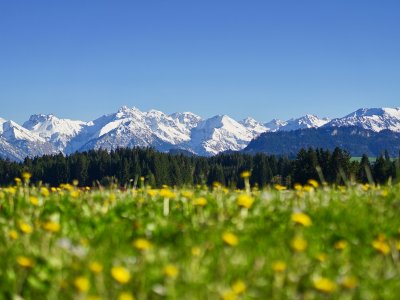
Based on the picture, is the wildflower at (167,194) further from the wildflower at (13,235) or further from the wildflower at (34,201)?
the wildflower at (13,235)

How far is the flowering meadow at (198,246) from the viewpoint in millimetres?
4855

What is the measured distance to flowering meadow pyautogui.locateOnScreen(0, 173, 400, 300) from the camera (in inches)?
191

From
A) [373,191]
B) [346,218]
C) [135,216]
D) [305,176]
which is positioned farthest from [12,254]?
[305,176]

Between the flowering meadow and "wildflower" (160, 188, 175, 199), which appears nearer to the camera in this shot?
the flowering meadow

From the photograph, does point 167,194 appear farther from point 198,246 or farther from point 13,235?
point 13,235

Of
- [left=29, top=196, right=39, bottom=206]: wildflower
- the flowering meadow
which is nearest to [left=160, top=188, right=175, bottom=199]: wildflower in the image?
the flowering meadow

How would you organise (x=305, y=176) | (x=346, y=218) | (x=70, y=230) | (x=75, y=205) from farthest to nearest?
(x=305, y=176), (x=75, y=205), (x=346, y=218), (x=70, y=230)

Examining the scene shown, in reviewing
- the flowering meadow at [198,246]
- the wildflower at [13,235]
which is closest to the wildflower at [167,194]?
the flowering meadow at [198,246]

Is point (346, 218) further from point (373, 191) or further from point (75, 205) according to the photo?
point (75, 205)

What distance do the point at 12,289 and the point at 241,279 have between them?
7.15 feet

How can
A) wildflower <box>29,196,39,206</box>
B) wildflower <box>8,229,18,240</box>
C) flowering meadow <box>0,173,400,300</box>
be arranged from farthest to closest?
1. wildflower <box>29,196,39,206</box>
2. wildflower <box>8,229,18,240</box>
3. flowering meadow <box>0,173,400,300</box>

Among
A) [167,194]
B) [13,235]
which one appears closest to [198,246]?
[167,194]

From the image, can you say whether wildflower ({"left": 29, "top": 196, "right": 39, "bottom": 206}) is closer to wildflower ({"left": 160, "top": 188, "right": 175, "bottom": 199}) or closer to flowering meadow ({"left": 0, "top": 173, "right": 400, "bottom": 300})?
flowering meadow ({"left": 0, "top": 173, "right": 400, "bottom": 300})

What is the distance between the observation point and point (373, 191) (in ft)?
30.9
